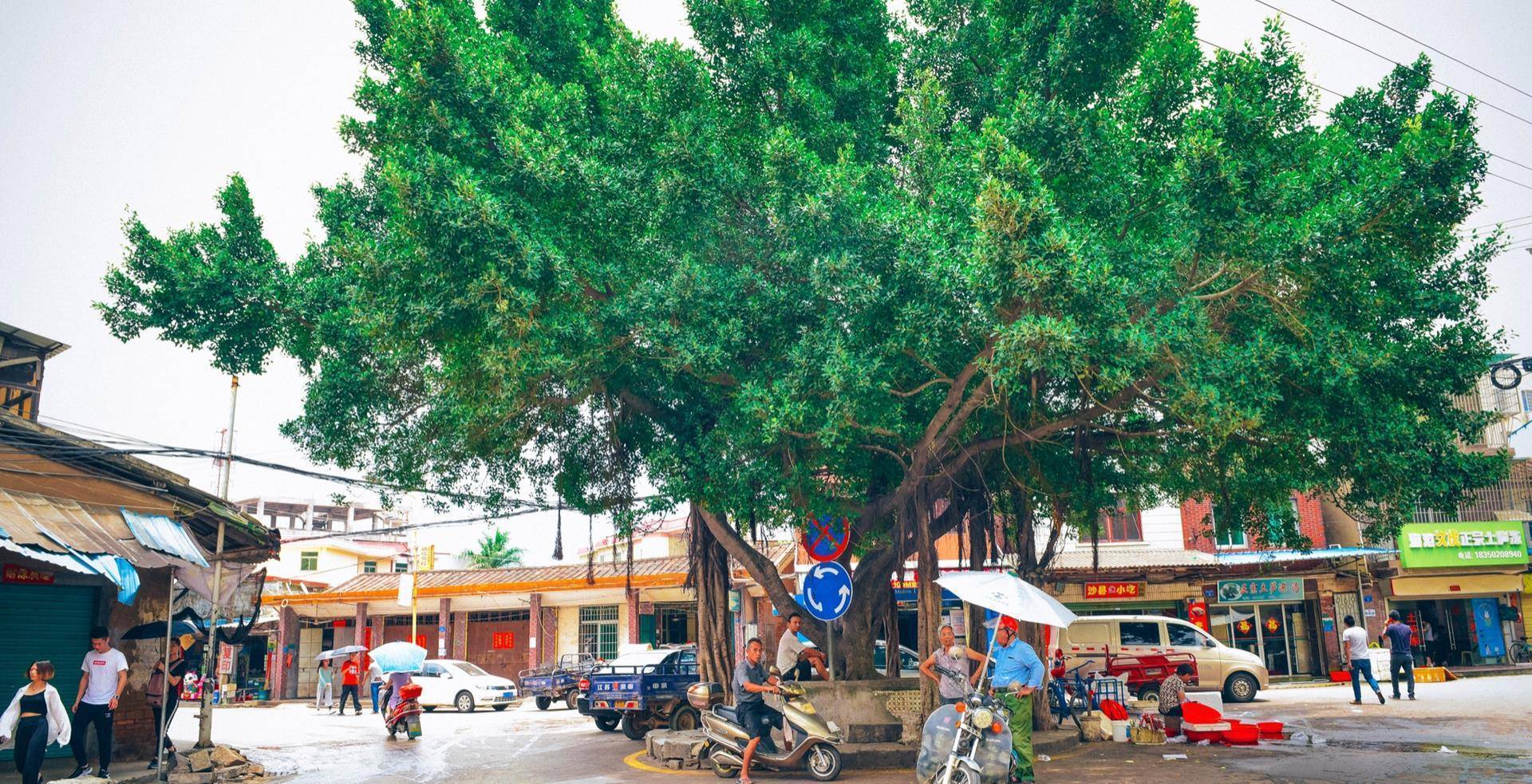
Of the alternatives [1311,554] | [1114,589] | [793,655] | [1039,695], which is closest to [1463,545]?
[1311,554]

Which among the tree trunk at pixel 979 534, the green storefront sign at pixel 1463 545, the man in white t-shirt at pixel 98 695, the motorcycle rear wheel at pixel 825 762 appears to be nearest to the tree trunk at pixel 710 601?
the tree trunk at pixel 979 534

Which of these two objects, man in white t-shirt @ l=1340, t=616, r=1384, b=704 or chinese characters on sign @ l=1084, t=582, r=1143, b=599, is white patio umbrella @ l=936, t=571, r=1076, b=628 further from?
chinese characters on sign @ l=1084, t=582, r=1143, b=599

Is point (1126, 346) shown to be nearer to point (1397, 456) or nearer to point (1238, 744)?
point (1397, 456)

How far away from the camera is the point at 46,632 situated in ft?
46.4

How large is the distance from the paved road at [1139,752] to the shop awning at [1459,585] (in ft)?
25.3

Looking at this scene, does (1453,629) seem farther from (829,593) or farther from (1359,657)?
(829,593)

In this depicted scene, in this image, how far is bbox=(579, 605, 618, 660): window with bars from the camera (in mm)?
37406

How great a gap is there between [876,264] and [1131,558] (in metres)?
23.5

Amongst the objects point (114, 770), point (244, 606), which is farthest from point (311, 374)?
point (114, 770)

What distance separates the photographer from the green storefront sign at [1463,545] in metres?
30.2

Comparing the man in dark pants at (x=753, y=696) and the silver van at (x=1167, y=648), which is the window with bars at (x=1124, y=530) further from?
the man in dark pants at (x=753, y=696)

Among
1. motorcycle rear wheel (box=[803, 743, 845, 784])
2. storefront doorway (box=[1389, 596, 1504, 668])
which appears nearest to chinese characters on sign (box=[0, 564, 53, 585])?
motorcycle rear wheel (box=[803, 743, 845, 784])

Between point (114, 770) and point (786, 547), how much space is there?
2180cm

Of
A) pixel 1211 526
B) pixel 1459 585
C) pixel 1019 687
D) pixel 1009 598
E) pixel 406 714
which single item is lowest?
pixel 406 714
